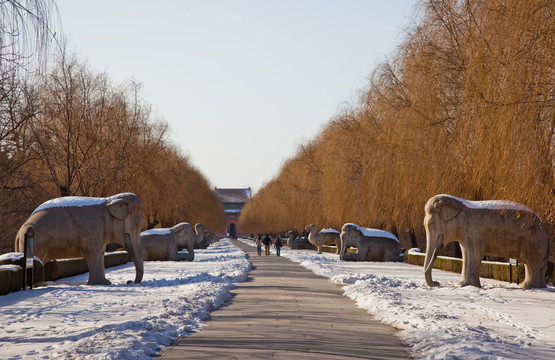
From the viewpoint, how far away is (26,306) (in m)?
13.6

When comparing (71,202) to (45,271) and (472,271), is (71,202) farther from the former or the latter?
(472,271)

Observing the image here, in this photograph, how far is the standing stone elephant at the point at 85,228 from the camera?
1870 cm

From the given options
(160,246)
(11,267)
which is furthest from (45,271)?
(160,246)

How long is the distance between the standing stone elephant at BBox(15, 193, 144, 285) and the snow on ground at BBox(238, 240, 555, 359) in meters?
5.90

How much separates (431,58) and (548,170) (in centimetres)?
910

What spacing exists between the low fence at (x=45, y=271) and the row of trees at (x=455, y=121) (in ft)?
33.7

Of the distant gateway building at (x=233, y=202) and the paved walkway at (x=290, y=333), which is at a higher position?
the distant gateway building at (x=233, y=202)

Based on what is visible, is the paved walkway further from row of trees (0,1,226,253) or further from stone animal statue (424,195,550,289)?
row of trees (0,1,226,253)

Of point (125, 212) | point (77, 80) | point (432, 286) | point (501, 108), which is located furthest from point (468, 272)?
point (77, 80)

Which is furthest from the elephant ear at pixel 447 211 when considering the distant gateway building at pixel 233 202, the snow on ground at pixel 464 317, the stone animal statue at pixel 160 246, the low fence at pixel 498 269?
the distant gateway building at pixel 233 202

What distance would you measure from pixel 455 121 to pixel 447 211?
402cm

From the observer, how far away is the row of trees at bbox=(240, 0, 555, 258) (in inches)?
504

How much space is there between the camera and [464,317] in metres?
12.1

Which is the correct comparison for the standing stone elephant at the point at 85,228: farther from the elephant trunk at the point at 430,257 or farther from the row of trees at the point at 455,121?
the row of trees at the point at 455,121
